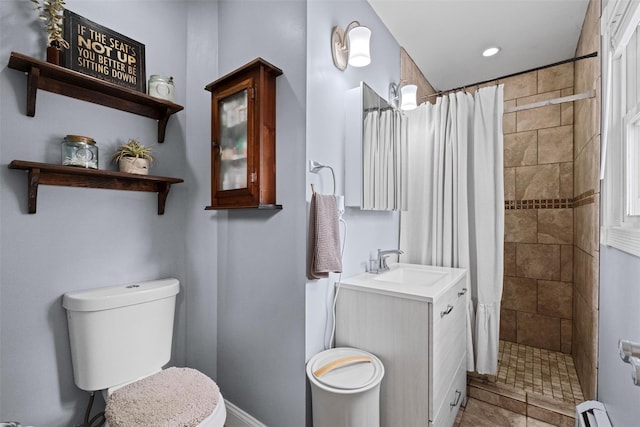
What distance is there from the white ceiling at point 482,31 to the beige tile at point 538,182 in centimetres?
93

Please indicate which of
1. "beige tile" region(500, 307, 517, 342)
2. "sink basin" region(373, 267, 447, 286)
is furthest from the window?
"beige tile" region(500, 307, 517, 342)

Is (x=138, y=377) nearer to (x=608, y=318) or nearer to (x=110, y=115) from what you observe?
(x=110, y=115)

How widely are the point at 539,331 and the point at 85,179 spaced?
356cm

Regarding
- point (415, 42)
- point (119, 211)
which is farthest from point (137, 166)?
point (415, 42)

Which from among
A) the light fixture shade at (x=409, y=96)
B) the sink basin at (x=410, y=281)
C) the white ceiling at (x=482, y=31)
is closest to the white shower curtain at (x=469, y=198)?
the light fixture shade at (x=409, y=96)

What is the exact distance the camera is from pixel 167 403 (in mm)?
1109

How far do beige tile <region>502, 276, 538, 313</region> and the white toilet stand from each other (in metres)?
2.76

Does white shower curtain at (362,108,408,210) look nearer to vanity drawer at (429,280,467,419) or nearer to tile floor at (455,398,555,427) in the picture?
vanity drawer at (429,280,467,419)

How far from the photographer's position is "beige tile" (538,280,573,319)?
2.54 metres

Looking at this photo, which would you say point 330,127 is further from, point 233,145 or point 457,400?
point 457,400

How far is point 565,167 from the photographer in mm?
2561

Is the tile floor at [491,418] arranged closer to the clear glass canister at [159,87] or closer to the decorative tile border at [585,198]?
the decorative tile border at [585,198]

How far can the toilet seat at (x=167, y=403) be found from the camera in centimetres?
104

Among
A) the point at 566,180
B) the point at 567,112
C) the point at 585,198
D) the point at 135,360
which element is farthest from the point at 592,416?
the point at 567,112
